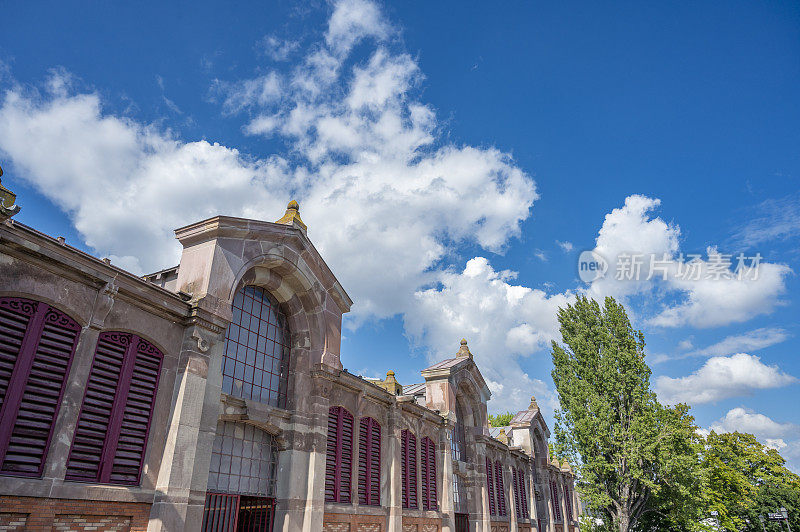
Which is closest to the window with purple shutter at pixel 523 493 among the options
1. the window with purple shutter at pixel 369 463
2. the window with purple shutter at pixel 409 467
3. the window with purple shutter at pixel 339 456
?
the window with purple shutter at pixel 409 467

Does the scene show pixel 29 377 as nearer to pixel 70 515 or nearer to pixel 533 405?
pixel 70 515

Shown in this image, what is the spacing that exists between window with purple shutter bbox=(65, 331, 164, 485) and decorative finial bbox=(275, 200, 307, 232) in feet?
20.2

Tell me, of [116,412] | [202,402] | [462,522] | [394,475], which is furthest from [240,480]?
[462,522]

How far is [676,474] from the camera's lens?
1082 inches

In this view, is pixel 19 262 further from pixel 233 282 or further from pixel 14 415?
pixel 233 282

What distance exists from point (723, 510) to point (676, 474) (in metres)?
13.9

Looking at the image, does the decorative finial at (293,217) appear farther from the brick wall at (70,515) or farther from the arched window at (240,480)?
the brick wall at (70,515)

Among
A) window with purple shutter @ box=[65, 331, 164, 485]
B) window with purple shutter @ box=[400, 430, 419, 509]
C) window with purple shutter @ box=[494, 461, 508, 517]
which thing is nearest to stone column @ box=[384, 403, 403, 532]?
window with purple shutter @ box=[400, 430, 419, 509]

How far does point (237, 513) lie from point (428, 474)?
11.0 m

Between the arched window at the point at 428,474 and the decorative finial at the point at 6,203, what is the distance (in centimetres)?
1769

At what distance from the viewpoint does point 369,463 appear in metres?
17.8

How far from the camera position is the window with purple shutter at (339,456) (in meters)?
15.9

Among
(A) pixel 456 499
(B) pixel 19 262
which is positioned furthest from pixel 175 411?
(A) pixel 456 499

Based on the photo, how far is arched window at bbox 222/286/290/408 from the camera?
13.7 meters
